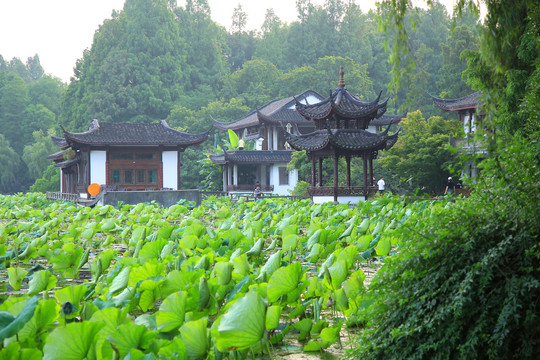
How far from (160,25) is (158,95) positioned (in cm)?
754

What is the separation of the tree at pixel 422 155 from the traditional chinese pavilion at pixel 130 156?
7828 mm

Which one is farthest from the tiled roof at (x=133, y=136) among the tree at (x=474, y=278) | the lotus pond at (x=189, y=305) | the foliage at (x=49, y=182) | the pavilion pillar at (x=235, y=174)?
the tree at (x=474, y=278)

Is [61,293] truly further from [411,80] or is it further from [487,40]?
[487,40]

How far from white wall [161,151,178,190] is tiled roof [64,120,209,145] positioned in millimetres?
742

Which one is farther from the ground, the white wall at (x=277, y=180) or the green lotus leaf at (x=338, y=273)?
the white wall at (x=277, y=180)

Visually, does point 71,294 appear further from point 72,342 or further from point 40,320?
point 72,342

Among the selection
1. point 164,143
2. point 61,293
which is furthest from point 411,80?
point 164,143

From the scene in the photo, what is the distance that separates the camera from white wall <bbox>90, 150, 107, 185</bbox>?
23.5 meters

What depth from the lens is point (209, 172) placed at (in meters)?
30.4

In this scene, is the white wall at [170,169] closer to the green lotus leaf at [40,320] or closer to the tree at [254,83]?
the tree at [254,83]

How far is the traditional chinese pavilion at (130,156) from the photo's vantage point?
23469 millimetres

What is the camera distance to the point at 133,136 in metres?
23.9

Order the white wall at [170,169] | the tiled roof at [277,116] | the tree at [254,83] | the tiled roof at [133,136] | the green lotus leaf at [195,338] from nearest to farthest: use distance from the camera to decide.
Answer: the green lotus leaf at [195,338] < the tiled roof at [133,136] < the white wall at [170,169] < the tiled roof at [277,116] < the tree at [254,83]

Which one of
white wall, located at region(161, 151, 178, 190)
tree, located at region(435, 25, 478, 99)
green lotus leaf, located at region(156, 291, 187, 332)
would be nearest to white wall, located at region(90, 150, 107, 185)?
white wall, located at region(161, 151, 178, 190)
